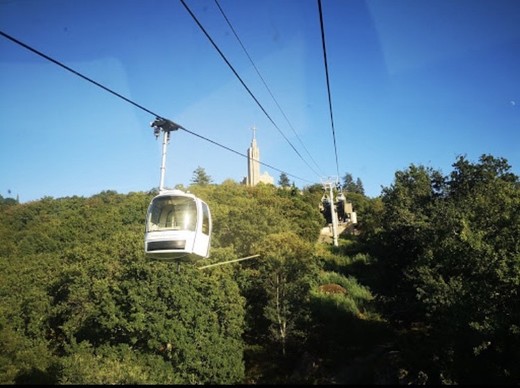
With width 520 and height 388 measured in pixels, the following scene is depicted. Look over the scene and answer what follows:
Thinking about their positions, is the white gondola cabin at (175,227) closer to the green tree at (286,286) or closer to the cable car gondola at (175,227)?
A: the cable car gondola at (175,227)

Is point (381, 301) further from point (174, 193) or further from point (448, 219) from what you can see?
point (174, 193)

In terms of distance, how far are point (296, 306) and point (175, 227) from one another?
21116 mm

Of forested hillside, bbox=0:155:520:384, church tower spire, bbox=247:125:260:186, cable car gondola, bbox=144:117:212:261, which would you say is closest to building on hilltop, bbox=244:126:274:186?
church tower spire, bbox=247:125:260:186

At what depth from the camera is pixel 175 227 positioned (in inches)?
515

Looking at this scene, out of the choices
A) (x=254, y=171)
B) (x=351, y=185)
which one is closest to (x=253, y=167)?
(x=254, y=171)

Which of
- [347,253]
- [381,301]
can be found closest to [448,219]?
[381,301]

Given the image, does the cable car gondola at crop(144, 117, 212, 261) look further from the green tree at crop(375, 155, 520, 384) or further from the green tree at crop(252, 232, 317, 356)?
the green tree at crop(252, 232, 317, 356)

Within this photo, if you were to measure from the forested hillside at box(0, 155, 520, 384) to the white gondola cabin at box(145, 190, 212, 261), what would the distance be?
1322 centimetres

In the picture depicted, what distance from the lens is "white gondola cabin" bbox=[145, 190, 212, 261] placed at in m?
12.8

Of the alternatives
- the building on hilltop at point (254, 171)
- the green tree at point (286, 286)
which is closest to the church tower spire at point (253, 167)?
the building on hilltop at point (254, 171)

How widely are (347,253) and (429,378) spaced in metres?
32.6

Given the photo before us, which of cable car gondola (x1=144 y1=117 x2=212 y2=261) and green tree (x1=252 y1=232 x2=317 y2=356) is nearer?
cable car gondola (x1=144 y1=117 x2=212 y2=261)

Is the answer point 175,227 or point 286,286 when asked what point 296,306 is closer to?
point 286,286

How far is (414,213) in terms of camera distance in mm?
30938
